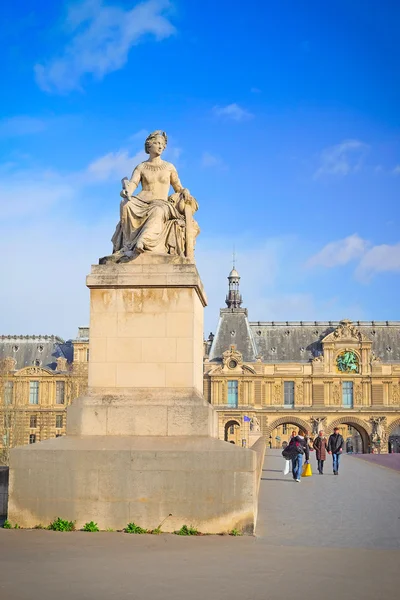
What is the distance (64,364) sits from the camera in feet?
300

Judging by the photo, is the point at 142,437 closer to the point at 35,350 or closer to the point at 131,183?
the point at 131,183

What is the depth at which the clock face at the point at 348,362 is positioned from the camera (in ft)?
298

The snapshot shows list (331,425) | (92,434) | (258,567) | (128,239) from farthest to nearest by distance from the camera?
(331,425)
(128,239)
(92,434)
(258,567)

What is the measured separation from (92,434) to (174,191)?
4341mm

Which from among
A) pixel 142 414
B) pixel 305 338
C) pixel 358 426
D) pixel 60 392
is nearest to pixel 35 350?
pixel 60 392

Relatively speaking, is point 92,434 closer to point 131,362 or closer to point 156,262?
point 131,362

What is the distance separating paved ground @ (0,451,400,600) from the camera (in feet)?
22.8

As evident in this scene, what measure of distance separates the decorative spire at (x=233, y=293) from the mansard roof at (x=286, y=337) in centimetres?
461

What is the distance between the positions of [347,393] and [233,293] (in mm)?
20668

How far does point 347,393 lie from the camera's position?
90688 mm

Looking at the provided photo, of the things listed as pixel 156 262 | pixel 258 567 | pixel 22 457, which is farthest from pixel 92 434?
pixel 258 567

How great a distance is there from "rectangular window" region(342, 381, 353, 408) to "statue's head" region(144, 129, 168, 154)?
8139 cm

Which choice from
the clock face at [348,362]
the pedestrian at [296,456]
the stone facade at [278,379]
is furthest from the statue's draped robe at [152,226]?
the clock face at [348,362]

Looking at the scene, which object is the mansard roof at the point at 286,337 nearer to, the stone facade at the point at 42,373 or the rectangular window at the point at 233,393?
the rectangular window at the point at 233,393
